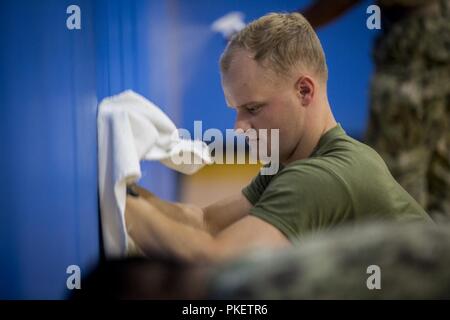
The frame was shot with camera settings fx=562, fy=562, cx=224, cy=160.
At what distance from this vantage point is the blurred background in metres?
0.88

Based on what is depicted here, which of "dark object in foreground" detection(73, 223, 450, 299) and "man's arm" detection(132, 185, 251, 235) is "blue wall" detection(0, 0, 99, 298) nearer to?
"man's arm" detection(132, 185, 251, 235)

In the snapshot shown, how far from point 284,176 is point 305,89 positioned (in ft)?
0.61

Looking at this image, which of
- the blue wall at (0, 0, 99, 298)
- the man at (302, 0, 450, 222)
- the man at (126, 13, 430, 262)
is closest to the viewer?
the blue wall at (0, 0, 99, 298)

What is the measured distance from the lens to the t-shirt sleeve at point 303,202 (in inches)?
38.1

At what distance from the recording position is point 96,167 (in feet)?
3.34

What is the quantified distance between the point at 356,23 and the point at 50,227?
677 millimetres

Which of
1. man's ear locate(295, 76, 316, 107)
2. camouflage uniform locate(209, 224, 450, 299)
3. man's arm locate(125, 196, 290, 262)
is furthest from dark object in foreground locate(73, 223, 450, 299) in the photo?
man's ear locate(295, 76, 316, 107)

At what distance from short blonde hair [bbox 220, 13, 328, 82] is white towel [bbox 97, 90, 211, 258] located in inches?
6.8

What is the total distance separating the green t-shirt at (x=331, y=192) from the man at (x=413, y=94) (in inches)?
2.0

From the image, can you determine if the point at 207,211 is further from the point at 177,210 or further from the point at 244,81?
the point at 244,81

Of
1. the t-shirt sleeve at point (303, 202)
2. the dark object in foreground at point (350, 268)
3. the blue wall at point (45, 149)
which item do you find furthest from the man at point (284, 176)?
the dark object in foreground at point (350, 268)

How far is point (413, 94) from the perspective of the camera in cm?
113

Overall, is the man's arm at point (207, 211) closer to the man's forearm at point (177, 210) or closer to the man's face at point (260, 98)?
the man's forearm at point (177, 210)

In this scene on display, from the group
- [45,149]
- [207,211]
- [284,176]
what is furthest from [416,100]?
[45,149]
